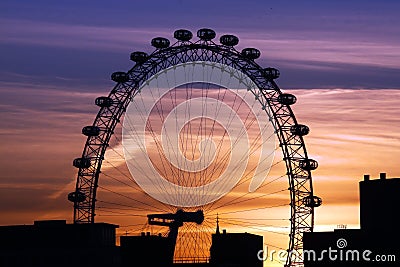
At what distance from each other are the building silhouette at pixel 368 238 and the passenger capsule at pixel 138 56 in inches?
1205

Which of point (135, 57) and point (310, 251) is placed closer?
point (135, 57)

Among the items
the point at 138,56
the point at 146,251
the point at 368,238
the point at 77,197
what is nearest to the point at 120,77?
the point at 138,56

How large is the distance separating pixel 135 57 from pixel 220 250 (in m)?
38.1

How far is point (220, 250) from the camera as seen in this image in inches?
6565

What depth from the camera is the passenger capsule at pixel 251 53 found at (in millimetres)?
138000

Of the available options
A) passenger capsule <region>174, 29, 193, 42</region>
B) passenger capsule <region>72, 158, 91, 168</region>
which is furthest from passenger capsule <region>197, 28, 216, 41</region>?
passenger capsule <region>72, 158, 91, 168</region>

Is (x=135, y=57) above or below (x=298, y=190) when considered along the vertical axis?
above

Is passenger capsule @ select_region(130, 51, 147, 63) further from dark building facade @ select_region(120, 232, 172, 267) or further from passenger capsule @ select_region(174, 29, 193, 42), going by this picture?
dark building facade @ select_region(120, 232, 172, 267)

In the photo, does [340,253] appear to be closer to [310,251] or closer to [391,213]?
[310,251]

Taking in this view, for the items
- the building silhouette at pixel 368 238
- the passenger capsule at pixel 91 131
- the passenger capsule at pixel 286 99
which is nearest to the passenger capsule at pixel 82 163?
the passenger capsule at pixel 91 131

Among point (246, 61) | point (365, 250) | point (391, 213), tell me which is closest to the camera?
point (246, 61)

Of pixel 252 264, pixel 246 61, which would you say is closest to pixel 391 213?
pixel 252 264

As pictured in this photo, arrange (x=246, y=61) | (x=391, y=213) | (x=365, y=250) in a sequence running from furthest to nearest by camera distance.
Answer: (x=391, y=213)
(x=365, y=250)
(x=246, y=61)

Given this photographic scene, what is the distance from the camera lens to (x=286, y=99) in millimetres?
139750
